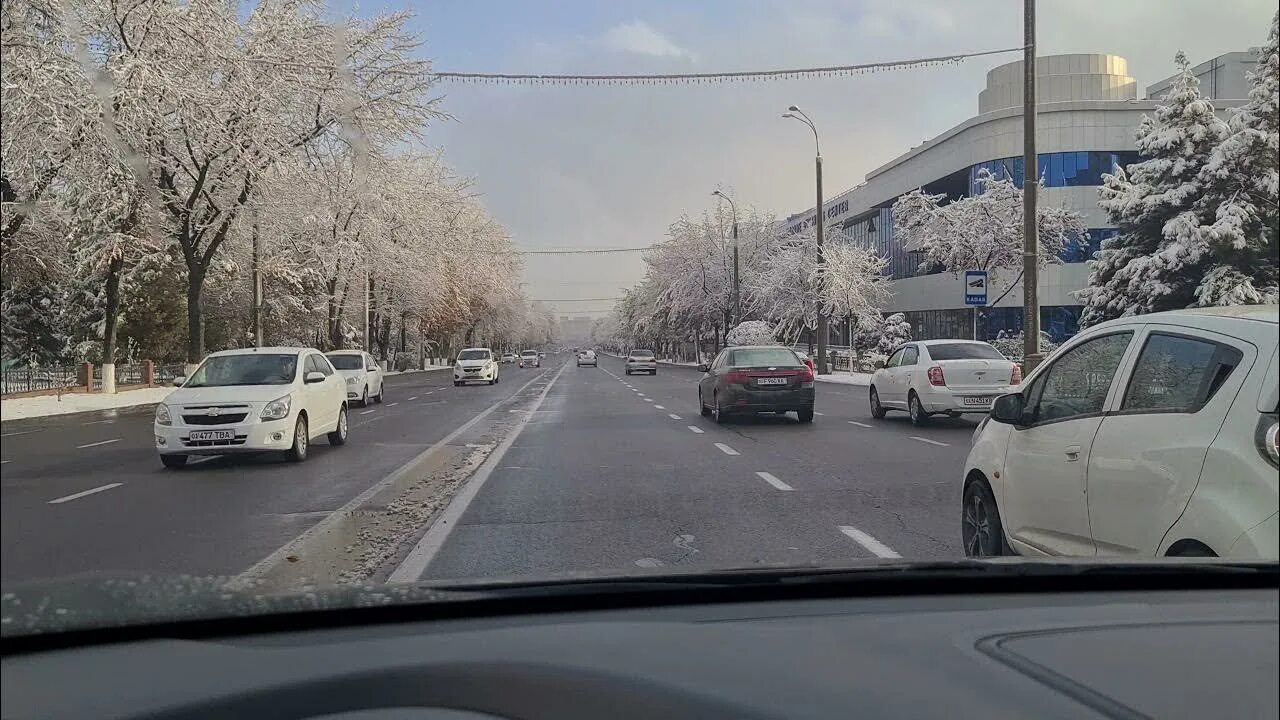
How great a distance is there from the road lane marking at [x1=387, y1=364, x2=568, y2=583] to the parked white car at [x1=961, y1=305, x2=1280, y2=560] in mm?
2547

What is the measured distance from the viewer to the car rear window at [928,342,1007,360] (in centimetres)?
1764

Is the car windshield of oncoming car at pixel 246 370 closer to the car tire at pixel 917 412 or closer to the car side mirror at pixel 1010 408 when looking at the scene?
the car side mirror at pixel 1010 408

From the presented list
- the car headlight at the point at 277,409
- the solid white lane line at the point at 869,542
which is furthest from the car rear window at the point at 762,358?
the solid white lane line at the point at 869,542

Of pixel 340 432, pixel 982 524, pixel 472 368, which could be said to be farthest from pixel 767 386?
pixel 472 368

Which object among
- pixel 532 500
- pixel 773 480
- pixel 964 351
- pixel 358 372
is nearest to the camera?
pixel 532 500

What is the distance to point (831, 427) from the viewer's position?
18.0 metres

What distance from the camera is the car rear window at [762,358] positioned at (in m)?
19.2

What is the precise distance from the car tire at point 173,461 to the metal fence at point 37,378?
2.96 meters

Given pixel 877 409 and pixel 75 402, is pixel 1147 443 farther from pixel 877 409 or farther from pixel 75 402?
pixel 877 409

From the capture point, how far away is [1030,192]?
16.0 metres

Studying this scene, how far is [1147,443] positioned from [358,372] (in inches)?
588

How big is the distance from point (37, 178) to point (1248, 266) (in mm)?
8496

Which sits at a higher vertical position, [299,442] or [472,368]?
[472,368]

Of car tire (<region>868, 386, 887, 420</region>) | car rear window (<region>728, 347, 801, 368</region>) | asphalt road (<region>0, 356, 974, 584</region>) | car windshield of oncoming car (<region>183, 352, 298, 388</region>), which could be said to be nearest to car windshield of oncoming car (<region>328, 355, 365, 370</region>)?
asphalt road (<region>0, 356, 974, 584</region>)
